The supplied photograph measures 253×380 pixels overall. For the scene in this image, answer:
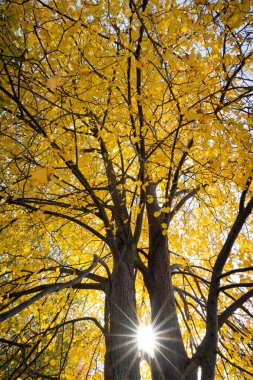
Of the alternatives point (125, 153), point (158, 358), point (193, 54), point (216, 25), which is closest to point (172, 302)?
point (158, 358)

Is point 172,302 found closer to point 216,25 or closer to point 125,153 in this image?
point 125,153

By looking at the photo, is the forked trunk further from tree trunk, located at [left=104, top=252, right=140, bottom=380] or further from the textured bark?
tree trunk, located at [left=104, top=252, right=140, bottom=380]

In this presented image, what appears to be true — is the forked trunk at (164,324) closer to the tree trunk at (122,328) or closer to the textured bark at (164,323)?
the textured bark at (164,323)

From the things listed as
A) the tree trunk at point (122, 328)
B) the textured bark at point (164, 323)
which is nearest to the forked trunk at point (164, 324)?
the textured bark at point (164, 323)

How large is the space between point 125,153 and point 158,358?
10.1ft

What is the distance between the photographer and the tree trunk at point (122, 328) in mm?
2789

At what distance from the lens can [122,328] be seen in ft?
10.1

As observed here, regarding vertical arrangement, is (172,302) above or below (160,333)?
above

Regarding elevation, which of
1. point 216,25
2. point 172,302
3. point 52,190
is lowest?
point 172,302

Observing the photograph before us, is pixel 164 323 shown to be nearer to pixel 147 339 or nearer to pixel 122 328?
pixel 147 339

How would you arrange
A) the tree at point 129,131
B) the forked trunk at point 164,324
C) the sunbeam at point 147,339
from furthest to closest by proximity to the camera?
the sunbeam at point 147,339, the forked trunk at point 164,324, the tree at point 129,131

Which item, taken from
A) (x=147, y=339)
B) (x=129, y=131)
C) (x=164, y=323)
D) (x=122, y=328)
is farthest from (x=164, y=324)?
(x=129, y=131)

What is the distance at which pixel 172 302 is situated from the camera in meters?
3.37

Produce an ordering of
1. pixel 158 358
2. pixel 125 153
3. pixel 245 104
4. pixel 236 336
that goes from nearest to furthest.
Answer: pixel 158 358 → pixel 245 104 → pixel 236 336 → pixel 125 153
